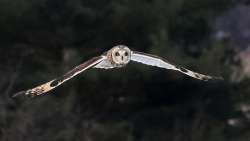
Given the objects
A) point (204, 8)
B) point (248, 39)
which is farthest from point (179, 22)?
point (248, 39)

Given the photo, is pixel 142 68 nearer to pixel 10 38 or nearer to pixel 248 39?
pixel 10 38

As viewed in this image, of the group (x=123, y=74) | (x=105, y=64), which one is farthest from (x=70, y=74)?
(x=123, y=74)

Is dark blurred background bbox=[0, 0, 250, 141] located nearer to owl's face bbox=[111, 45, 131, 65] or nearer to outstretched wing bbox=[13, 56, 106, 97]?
outstretched wing bbox=[13, 56, 106, 97]

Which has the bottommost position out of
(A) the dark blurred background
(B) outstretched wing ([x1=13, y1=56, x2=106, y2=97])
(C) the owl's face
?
(A) the dark blurred background

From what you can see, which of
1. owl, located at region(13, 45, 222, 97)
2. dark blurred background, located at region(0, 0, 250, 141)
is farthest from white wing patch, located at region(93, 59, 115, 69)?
dark blurred background, located at region(0, 0, 250, 141)

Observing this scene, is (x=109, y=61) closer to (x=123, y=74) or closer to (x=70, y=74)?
(x=70, y=74)

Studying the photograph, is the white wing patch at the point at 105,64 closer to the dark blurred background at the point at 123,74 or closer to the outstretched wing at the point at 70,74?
the outstretched wing at the point at 70,74
